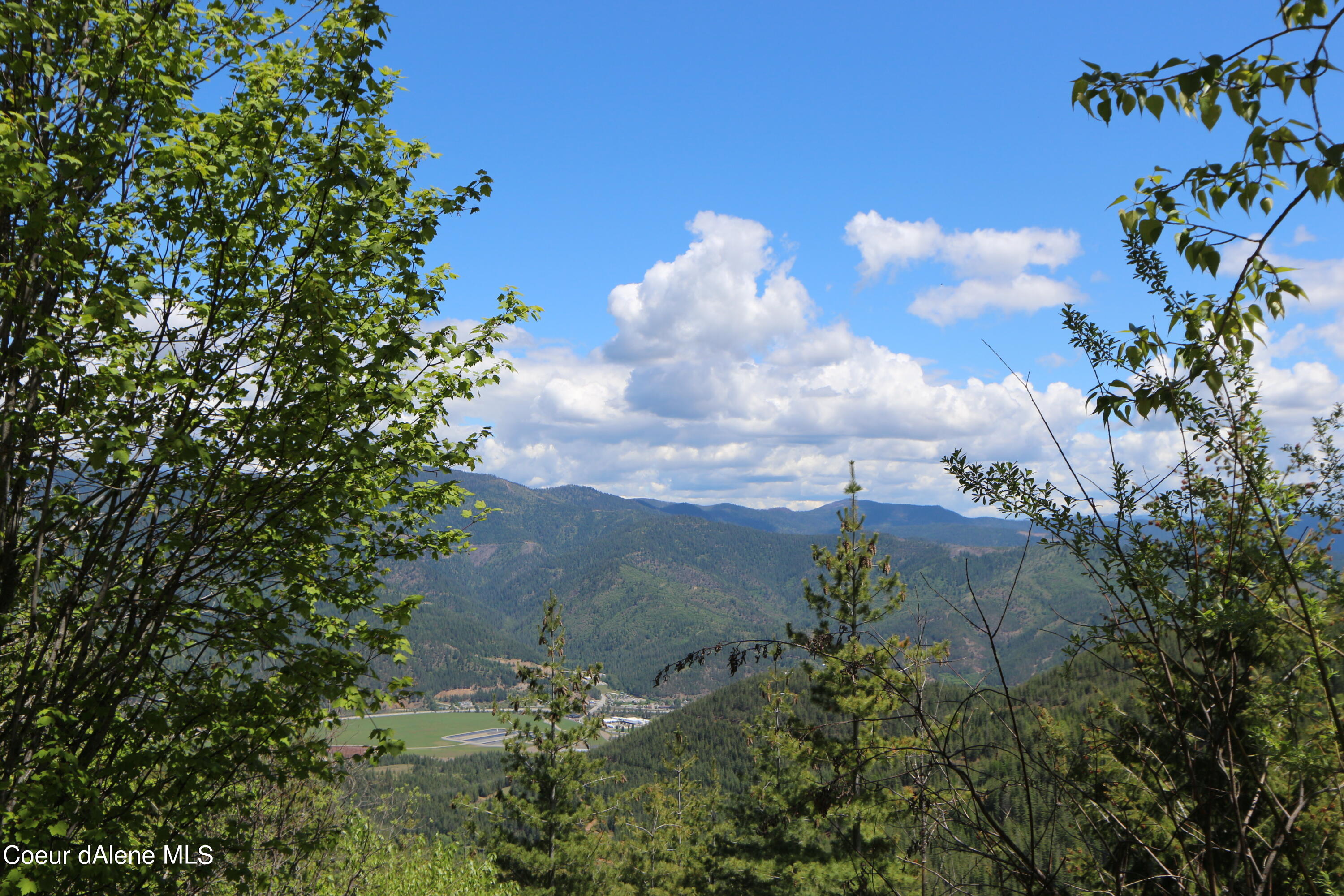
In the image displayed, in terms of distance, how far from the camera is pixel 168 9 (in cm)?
575

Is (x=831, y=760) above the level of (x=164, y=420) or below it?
below

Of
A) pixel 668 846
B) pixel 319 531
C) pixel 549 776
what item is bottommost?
pixel 668 846

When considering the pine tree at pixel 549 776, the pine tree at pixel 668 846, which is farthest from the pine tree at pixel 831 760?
the pine tree at pixel 549 776

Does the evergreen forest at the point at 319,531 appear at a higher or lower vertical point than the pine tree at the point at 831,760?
higher

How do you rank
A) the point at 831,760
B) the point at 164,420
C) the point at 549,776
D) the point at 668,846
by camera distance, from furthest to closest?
the point at 668,846
the point at 549,776
the point at 831,760
the point at 164,420

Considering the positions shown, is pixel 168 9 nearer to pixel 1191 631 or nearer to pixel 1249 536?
pixel 1191 631

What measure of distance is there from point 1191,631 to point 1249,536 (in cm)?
136

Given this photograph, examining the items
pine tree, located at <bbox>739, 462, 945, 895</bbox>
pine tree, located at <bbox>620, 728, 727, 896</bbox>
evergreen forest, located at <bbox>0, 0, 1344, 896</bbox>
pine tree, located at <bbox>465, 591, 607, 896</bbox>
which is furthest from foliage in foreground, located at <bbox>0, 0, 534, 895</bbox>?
Result: pine tree, located at <bbox>620, 728, 727, 896</bbox>

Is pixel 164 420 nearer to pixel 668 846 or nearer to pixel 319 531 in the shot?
pixel 319 531

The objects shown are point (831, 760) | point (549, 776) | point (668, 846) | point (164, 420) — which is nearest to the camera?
point (164, 420)

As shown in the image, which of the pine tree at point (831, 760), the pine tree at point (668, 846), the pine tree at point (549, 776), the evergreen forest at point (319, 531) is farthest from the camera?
the pine tree at point (668, 846)

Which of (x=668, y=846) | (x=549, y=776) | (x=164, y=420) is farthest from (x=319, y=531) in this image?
(x=668, y=846)

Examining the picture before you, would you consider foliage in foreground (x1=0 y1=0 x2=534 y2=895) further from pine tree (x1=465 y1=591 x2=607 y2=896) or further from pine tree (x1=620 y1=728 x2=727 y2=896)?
pine tree (x1=620 y1=728 x2=727 y2=896)

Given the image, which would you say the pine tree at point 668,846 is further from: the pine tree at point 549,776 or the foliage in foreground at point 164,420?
the foliage in foreground at point 164,420
